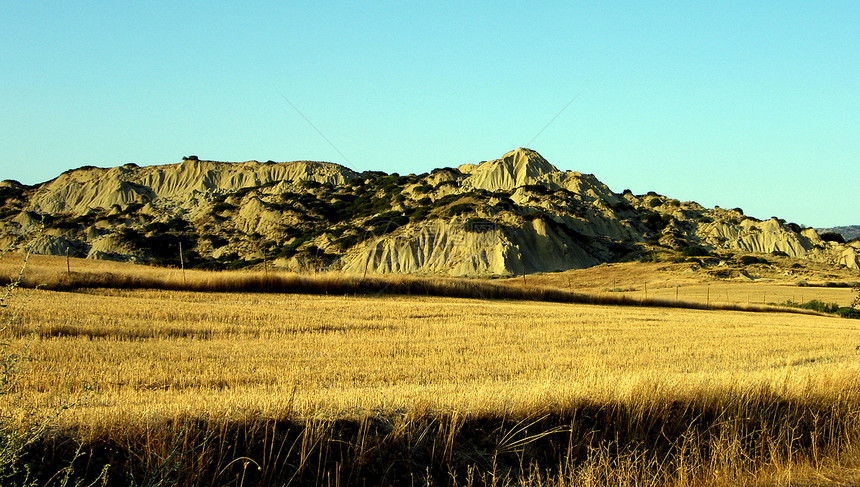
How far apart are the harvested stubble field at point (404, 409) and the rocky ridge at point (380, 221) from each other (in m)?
42.0

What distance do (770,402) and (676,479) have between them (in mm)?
2774

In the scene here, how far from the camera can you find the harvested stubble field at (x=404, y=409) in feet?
19.4

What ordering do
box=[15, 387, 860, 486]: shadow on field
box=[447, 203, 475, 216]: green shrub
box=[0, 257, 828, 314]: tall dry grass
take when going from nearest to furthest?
box=[15, 387, 860, 486]: shadow on field, box=[0, 257, 828, 314]: tall dry grass, box=[447, 203, 475, 216]: green shrub

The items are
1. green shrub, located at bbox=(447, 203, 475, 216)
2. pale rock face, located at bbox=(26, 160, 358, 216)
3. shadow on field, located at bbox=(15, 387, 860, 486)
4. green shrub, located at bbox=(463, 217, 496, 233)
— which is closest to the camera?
shadow on field, located at bbox=(15, 387, 860, 486)

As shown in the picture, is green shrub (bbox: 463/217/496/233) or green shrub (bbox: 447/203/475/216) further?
green shrub (bbox: 447/203/475/216)

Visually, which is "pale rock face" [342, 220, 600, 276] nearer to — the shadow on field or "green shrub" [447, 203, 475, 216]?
"green shrub" [447, 203, 475, 216]

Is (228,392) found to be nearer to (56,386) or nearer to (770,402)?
(56,386)

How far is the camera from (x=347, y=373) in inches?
416

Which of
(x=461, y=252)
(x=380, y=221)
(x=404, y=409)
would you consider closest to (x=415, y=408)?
(x=404, y=409)

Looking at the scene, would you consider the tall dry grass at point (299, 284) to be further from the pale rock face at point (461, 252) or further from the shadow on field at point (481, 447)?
the pale rock face at point (461, 252)

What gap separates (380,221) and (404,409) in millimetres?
72054

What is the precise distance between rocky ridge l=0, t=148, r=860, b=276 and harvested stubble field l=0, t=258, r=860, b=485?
4204cm

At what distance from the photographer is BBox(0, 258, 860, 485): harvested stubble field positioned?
19.4 feet

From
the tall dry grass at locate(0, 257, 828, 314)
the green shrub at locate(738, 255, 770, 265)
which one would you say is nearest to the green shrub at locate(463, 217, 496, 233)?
the green shrub at locate(738, 255, 770, 265)
